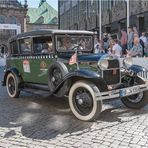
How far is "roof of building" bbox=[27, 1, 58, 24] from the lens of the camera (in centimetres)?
9456

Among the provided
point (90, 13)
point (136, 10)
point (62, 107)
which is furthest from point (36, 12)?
point (62, 107)

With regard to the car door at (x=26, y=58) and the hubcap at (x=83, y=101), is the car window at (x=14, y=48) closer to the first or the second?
the car door at (x=26, y=58)

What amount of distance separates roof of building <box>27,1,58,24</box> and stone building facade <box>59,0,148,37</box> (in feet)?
120

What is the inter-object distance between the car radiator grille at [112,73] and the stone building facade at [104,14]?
2083 centimetres

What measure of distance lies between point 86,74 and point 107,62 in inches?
27.9

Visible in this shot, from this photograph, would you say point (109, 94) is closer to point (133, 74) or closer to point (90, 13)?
point (133, 74)

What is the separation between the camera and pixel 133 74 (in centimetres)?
833

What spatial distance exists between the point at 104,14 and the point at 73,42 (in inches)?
1145

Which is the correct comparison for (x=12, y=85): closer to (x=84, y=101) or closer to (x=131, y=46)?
(x=84, y=101)

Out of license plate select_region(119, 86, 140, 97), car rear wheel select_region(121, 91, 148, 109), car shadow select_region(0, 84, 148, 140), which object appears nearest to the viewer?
car shadow select_region(0, 84, 148, 140)

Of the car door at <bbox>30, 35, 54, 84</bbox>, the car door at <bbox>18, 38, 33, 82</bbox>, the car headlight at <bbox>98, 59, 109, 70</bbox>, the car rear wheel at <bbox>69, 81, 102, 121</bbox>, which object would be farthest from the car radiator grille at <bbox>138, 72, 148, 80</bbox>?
the car door at <bbox>18, 38, 33, 82</bbox>

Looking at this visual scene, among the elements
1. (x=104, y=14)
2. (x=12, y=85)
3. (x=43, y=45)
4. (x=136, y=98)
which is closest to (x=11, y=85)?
(x=12, y=85)

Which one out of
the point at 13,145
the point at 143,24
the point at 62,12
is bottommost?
the point at 13,145

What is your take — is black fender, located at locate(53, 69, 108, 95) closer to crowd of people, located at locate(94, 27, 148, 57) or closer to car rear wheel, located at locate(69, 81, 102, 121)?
car rear wheel, located at locate(69, 81, 102, 121)
